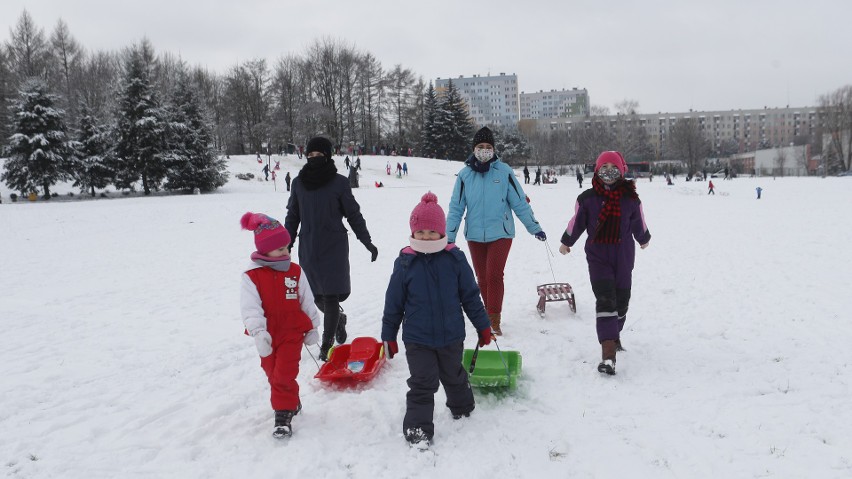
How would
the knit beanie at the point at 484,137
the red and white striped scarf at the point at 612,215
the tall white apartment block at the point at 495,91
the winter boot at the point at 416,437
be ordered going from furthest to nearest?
the tall white apartment block at the point at 495,91 → the knit beanie at the point at 484,137 → the red and white striped scarf at the point at 612,215 → the winter boot at the point at 416,437

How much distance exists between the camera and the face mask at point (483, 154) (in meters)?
5.12

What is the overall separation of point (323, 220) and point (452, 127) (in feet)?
190

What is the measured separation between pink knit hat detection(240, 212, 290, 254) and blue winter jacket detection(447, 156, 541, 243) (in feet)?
6.96

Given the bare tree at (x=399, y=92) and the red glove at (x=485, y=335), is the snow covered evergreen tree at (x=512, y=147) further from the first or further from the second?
the red glove at (x=485, y=335)

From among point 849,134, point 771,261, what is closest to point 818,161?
point 849,134

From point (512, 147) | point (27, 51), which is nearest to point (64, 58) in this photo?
point (27, 51)

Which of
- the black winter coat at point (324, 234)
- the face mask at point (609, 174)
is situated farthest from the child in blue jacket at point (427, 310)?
the face mask at point (609, 174)

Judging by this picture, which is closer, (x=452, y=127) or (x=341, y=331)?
(x=341, y=331)

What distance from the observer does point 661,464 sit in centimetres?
307

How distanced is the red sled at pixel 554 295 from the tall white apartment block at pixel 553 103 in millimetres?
148126

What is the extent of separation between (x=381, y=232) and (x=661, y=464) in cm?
1286

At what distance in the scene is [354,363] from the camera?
458 centimetres

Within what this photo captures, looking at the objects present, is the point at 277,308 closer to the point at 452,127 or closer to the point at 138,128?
the point at 138,128

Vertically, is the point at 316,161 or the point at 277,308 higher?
the point at 316,161
